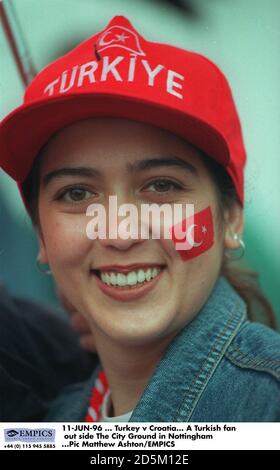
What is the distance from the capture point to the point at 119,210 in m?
1.03

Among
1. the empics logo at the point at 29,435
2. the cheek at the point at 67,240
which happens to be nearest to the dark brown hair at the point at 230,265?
the cheek at the point at 67,240

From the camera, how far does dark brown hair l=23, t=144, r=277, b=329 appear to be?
1104 millimetres

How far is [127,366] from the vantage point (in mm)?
1142

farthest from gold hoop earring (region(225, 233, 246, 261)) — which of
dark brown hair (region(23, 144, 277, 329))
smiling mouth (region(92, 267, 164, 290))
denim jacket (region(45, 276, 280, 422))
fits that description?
smiling mouth (region(92, 267, 164, 290))

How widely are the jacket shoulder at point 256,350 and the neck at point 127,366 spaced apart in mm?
127

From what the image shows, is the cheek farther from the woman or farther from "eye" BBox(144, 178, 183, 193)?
"eye" BBox(144, 178, 183, 193)

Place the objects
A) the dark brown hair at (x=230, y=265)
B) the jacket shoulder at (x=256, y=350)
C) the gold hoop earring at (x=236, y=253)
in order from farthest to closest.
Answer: the gold hoop earring at (x=236, y=253) < the dark brown hair at (x=230, y=265) < the jacket shoulder at (x=256, y=350)

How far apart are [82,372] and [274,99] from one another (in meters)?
0.76

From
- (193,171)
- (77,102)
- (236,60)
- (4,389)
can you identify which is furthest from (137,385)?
(236,60)

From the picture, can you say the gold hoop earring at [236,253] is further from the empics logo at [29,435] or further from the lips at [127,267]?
the empics logo at [29,435]

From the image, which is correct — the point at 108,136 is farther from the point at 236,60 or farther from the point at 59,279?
the point at 236,60

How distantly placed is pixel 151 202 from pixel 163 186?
35 mm

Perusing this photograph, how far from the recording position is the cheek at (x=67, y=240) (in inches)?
41.7

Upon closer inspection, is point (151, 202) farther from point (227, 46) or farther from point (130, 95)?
point (227, 46)
